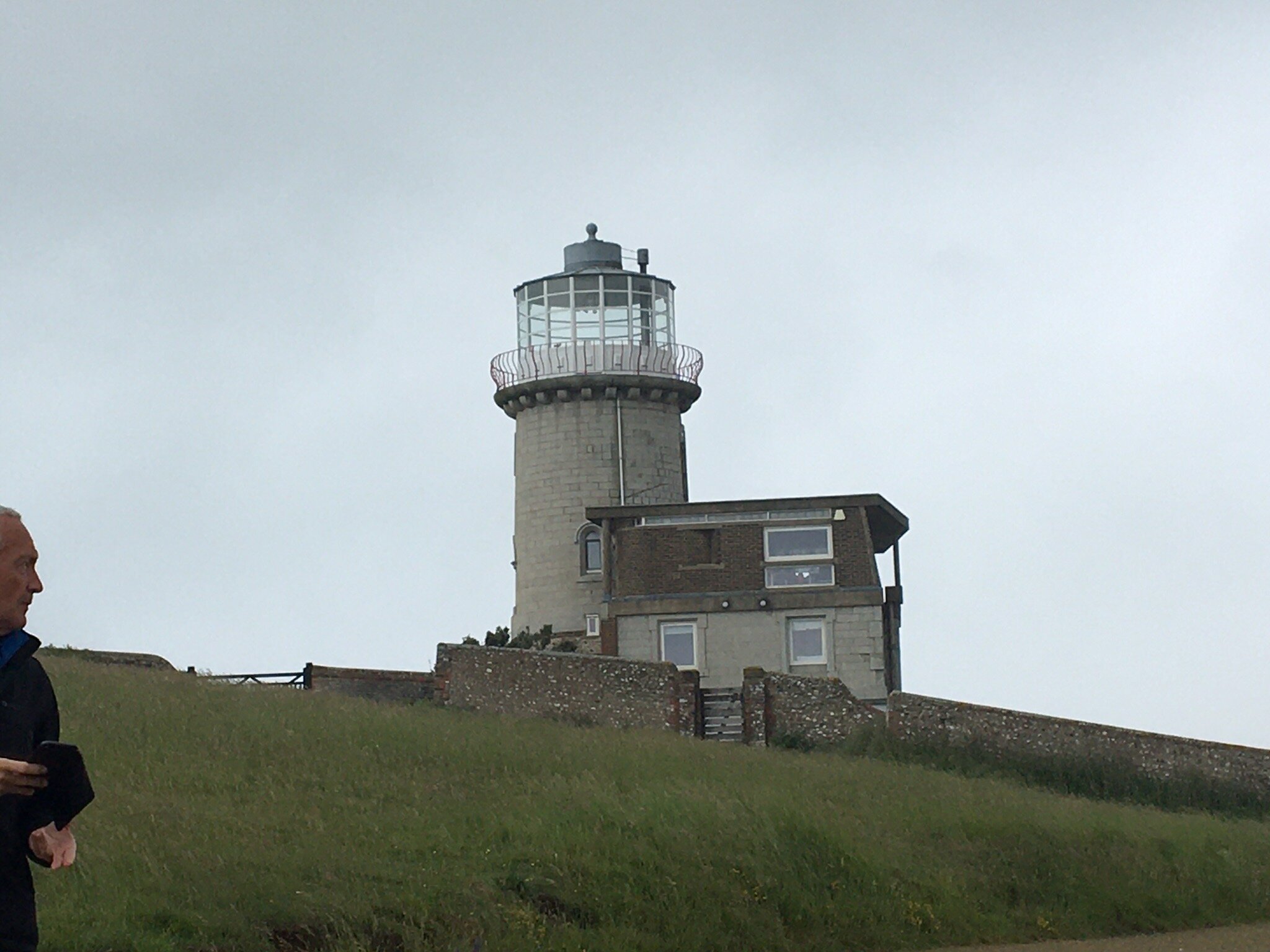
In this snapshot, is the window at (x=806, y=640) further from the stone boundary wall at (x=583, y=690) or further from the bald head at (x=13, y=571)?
the bald head at (x=13, y=571)

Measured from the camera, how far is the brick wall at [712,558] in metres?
40.3

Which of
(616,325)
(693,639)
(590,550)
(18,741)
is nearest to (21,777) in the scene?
(18,741)

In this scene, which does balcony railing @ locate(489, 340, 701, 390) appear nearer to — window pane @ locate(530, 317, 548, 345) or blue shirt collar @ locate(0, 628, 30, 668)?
window pane @ locate(530, 317, 548, 345)

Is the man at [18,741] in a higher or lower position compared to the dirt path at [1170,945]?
higher

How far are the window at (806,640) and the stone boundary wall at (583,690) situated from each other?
4812mm

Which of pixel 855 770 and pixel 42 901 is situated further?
pixel 855 770

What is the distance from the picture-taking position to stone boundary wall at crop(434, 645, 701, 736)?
35125 mm

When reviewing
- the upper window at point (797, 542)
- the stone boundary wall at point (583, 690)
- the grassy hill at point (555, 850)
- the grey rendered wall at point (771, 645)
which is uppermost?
the upper window at point (797, 542)

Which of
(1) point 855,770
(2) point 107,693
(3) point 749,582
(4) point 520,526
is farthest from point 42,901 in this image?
(4) point 520,526

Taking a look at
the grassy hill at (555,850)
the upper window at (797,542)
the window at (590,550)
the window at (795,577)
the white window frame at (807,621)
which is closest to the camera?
the grassy hill at (555,850)

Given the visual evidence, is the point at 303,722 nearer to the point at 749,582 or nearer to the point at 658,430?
the point at 749,582

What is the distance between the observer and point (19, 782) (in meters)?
5.91

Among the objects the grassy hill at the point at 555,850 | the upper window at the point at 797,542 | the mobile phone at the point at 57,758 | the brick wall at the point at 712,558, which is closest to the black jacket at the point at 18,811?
the mobile phone at the point at 57,758

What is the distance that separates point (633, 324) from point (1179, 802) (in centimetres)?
2003
